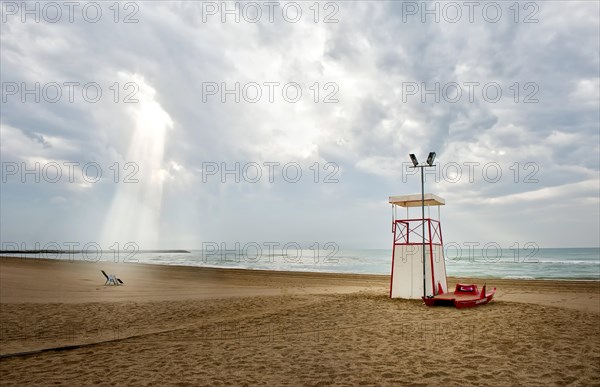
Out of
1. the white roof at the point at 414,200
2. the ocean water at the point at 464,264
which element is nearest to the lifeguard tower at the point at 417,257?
the white roof at the point at 414,200

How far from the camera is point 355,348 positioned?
30.6ft

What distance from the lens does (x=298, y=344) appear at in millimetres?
9750

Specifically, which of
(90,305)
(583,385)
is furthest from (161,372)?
(90,305)

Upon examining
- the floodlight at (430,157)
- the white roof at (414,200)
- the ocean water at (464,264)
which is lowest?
the ocean water at (464,264)

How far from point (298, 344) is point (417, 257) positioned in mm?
8795

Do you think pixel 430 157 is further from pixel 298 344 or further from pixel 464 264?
pixel 464 264

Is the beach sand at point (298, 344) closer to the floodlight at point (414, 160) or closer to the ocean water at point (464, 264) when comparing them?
the floodlight at point (414, 160)

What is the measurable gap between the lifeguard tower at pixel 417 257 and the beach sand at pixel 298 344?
0.96 metres

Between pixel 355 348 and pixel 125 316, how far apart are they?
8844 millimetres

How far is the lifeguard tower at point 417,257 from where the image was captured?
1673 cm

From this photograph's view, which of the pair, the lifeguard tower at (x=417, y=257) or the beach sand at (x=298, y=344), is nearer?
the beach sand at (x=298, y=344)

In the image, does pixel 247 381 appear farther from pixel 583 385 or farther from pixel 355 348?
pixel 583 385

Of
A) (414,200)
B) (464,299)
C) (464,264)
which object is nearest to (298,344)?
(464,299)

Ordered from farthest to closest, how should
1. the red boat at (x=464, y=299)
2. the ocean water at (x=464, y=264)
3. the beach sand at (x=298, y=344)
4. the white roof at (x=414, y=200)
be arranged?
the ocean water at (x=464, y=264) < the white roof at (x=414, y=200) < the red boat at (x=464, y=299) < the beach sand at (x=298, y=344)
